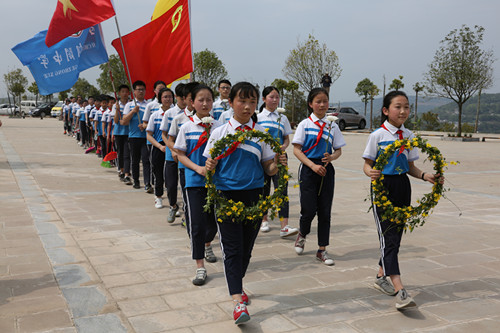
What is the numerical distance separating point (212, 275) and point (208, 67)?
1468 inches

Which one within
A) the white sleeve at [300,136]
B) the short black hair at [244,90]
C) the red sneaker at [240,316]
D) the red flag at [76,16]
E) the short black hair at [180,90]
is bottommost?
the red sneaker at [240,316]

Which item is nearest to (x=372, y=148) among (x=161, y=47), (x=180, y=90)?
(x=180, y=90)

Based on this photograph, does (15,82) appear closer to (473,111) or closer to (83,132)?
(83,132)

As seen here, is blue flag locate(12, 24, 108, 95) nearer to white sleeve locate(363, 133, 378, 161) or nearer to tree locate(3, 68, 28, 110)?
white sleeve locate(363, 133, 378, 161)

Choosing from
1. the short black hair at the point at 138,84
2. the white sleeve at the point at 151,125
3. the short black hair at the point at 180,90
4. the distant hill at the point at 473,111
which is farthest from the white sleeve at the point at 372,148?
the distant hill at the point at 473,111

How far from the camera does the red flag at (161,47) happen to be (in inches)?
343

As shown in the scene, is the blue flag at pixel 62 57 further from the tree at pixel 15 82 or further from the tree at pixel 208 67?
the tree at pixel 15 82

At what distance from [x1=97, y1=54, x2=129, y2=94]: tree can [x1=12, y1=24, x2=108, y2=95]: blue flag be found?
30.0 meters

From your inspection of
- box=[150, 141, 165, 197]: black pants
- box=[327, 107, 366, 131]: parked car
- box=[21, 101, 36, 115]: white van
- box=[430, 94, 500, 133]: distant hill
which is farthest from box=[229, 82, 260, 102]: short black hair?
box=[430, 94, 500, 133]: distant hill

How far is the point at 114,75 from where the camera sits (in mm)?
44156

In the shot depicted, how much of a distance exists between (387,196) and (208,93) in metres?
1.91

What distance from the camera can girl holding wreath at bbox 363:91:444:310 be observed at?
13.1 feet

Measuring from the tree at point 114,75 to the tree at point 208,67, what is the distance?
613 centimetres

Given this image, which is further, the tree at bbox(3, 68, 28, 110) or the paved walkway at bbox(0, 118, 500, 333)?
the tree at bbox(3, 68, 28, 110)
